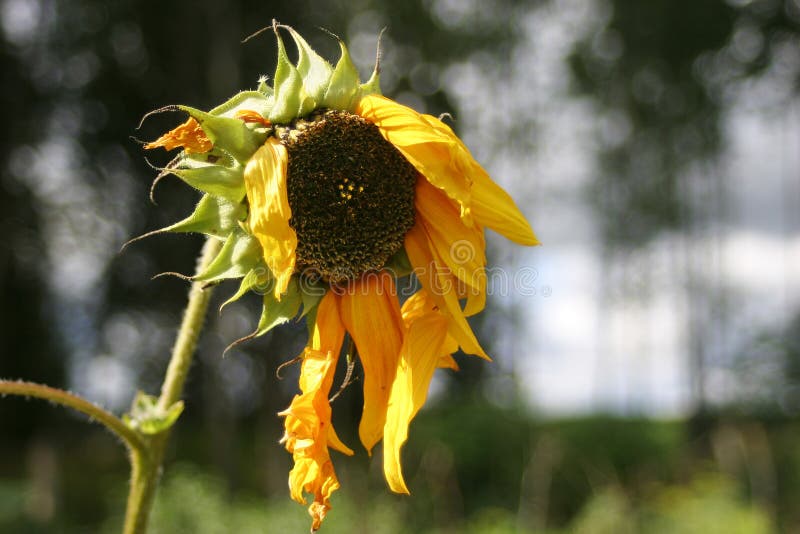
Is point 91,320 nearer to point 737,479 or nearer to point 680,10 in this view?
point 737,479

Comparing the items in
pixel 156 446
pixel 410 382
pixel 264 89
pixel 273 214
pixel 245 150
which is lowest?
pixel 156 446

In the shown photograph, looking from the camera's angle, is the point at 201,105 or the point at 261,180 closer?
the point at 261,180

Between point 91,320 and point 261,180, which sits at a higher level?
point 91,320

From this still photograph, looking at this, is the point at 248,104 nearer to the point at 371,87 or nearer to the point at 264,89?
the point at 264,89

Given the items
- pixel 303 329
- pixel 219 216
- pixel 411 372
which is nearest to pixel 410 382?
pixel 411 372

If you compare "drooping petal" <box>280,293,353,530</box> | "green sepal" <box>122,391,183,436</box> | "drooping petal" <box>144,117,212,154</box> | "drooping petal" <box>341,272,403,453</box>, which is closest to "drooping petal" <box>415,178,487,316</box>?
"drooping petal" <box>341,272,403,453</box>

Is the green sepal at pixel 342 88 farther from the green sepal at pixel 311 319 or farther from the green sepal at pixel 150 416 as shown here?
the green sepal at pixel 150 416

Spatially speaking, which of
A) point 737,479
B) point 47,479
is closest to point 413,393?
point 47,479

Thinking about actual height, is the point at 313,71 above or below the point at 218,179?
above
